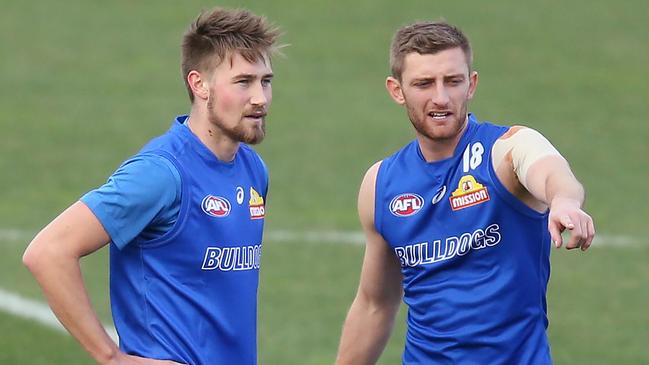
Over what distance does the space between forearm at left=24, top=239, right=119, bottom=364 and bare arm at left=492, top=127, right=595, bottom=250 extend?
1987 millimetres

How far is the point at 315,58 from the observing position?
21656mm

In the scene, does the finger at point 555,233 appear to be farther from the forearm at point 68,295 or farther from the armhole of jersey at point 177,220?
the forearm at point 68,295

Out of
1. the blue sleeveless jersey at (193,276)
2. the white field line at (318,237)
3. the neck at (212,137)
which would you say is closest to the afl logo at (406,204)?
the blue sleeveless jersey at (193,276)

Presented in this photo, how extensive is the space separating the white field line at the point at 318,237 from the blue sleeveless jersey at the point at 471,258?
7.64 meters

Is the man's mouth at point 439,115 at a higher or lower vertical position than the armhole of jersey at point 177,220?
higher

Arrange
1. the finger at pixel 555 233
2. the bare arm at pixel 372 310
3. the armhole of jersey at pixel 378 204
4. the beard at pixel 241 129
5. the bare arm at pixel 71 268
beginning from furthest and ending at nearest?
the bare arm at pixel 372 310
the armhole of jersey at pixel 378 204
the beard at pixel 241 129
the bare arm at pixel 71 268
the finger at pixel 555 233

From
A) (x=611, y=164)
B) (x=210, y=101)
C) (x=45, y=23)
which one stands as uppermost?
(x=210, y=101)

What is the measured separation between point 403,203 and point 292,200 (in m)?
9.03

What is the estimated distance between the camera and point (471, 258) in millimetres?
7082

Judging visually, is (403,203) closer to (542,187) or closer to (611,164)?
(542,187)

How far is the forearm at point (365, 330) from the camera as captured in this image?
768 centimetres

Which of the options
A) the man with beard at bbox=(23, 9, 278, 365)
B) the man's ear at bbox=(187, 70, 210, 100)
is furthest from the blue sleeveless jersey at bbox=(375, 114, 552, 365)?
the man's ear at bbox=(187, 70, 210, 100)

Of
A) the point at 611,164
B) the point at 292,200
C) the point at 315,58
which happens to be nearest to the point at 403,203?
the point at 292,200

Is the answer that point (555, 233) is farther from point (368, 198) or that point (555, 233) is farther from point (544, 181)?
point (368, 198)
